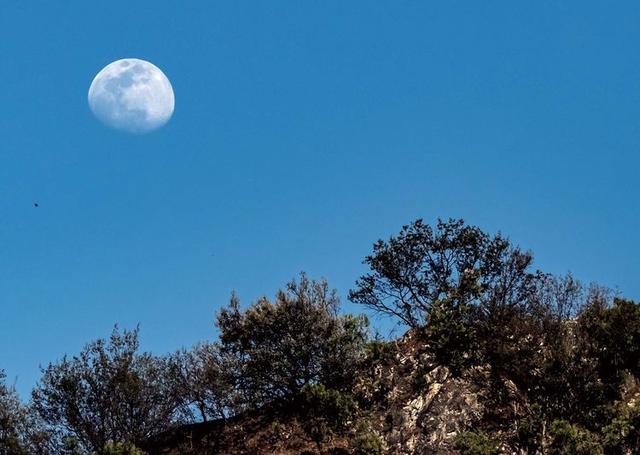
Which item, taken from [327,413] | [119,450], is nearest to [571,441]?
[327,413]

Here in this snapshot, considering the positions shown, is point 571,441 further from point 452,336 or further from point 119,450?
point 119,450

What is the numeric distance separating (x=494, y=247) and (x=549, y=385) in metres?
11.3

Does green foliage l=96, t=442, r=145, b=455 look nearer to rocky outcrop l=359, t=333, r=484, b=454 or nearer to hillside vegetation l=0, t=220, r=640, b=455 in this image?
hillside vegetation l=0, t=220, r=640, b=455

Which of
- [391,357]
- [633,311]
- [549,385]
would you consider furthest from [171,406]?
[633,311]

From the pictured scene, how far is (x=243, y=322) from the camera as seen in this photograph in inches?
1602

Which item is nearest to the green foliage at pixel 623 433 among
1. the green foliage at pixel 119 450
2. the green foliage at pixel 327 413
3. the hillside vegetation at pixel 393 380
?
the hillside vegetation at pixel 393 380

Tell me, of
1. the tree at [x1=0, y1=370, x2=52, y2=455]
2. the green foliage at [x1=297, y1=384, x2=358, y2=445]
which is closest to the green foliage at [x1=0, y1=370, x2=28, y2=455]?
the tree at [x1=0, y1=370, x2=52, y2=455]

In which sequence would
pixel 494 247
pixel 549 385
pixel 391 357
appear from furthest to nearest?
1. pixel 494 247
2. pixel 391 357
3. pixel 549 385

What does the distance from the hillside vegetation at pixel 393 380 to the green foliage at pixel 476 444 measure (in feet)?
0.22

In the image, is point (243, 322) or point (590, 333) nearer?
point (590, 333)

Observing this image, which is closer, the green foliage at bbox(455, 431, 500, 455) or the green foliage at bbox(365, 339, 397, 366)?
the green foliage at bbox(455, 431, 500, 455)

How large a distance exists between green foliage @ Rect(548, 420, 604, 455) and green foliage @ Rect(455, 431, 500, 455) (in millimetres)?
2398

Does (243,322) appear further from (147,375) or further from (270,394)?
(147,375)

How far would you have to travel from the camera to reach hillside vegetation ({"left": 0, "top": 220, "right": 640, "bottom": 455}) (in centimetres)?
3173
